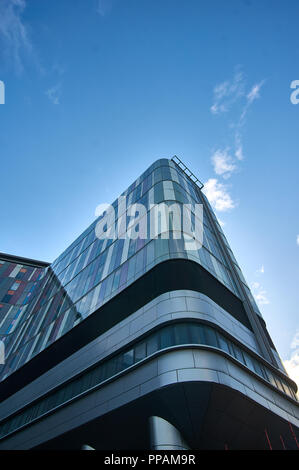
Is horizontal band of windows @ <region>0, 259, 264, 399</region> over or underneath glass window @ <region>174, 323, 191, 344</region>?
over

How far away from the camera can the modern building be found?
1248 cm

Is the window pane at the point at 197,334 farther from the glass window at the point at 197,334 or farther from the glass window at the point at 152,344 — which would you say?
the glass window at the point at 152,344

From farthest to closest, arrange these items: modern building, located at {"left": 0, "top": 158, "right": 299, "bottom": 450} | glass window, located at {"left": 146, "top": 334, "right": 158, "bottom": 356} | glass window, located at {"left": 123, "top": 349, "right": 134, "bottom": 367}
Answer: glass window, located at {"left": 123, "top": 349, "right": 134, "bottom": 367}
glass window, located at {"left": 146, "top": 334, "right": 158, "bottom": 356}
modern building, located at {"left": 0, "top": 158, "right": 299, "bottom": 450}

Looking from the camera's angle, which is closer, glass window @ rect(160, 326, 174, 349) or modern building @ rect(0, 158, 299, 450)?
modern building @ rect(0, 158, 299, 450)

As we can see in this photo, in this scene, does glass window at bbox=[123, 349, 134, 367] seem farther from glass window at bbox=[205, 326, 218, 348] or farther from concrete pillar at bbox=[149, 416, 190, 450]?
glass window at bbox=[205, 326, 218, 348]

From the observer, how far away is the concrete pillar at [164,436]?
1136cm

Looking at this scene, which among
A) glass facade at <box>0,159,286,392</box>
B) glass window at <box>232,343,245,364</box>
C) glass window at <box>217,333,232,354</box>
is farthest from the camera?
glass facade at <box>0,159,286,392</box>

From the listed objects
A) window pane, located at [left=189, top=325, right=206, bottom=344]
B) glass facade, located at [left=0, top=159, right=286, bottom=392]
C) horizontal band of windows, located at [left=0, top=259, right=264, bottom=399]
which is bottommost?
window pane, located at [left=189, top=325, right=206, bottom=344]

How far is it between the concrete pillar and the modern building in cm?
5

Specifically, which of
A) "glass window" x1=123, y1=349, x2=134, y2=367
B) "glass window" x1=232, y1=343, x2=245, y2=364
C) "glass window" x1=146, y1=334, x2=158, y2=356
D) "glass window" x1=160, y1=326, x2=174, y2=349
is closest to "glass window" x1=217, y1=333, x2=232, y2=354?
"glass window" x1=232, y1=343, x2=245, y2=364

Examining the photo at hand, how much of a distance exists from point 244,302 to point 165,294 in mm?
9649

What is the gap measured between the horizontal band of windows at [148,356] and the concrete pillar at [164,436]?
9.45 ft
